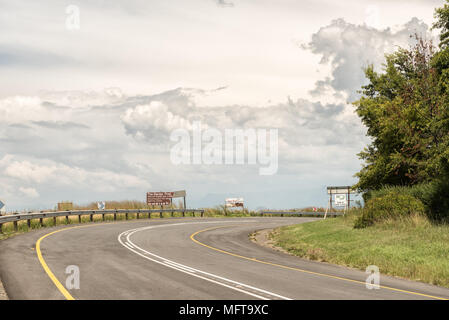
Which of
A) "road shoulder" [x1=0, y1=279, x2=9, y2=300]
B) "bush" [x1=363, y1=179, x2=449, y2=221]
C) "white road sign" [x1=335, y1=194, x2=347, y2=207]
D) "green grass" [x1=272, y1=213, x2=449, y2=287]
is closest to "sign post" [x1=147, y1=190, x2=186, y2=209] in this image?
"white road sign" [x1=335, y1=194, x2=347, y2=207]

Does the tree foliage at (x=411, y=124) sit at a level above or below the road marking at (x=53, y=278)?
above

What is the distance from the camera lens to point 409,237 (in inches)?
837

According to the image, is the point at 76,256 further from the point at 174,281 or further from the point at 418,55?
the point at 418,55

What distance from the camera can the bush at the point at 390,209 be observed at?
25078 mm

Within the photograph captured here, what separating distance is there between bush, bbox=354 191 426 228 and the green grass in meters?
0.76

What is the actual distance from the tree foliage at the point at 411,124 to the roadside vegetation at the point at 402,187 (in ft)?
0.21

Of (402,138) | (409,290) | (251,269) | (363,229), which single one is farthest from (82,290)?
(402,138)

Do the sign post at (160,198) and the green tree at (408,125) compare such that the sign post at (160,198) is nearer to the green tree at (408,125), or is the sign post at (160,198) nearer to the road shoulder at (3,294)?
the green tree at (408,125)

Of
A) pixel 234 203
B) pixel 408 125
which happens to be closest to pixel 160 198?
pixel 234 203

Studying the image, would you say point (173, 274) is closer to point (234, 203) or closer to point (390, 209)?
point (390, 209)

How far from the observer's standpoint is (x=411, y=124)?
3275 centimetres

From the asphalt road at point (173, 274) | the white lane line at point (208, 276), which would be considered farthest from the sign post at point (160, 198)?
the white lane line at point (208, 276)

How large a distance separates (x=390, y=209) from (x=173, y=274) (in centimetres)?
1524

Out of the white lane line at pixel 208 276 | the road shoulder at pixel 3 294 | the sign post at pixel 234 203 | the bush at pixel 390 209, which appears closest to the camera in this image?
the road shoulder at pixel 3 294
